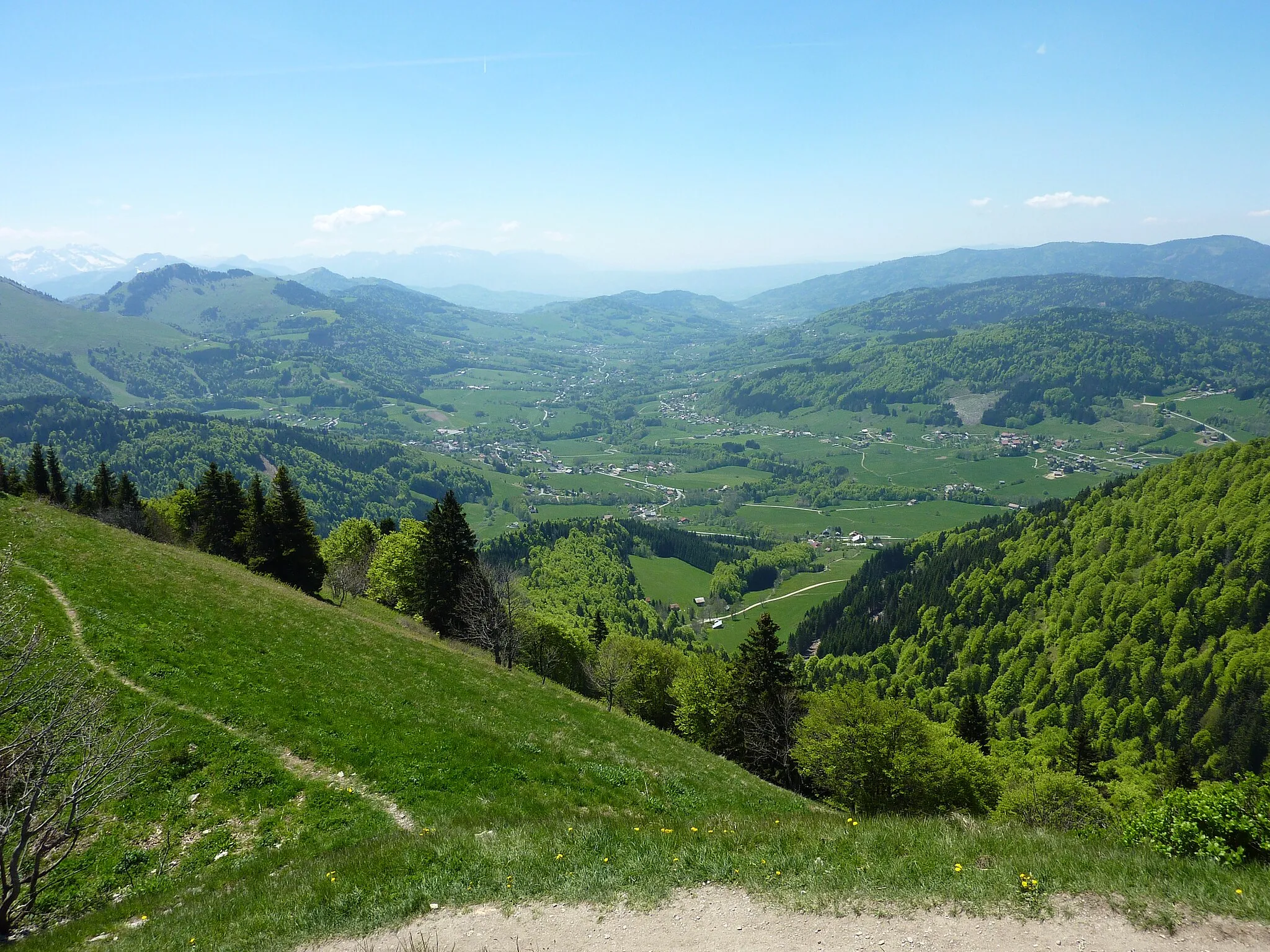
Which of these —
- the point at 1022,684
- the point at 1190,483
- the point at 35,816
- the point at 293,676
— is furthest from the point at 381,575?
the point at 1190,483

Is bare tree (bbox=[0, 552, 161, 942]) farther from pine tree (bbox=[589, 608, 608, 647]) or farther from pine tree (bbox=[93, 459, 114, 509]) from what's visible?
pine tree (bbox=[93, 459, 114, 509])

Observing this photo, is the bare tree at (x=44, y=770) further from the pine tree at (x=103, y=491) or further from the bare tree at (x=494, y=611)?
the pine tree at (x=103, y=491)

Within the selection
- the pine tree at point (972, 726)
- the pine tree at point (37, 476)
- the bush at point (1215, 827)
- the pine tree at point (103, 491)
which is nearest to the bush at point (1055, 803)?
the pine tree at point (972, 726)

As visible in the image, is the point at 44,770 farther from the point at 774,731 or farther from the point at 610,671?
the point at 774,731

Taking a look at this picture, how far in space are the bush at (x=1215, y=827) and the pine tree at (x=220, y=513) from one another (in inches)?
2787

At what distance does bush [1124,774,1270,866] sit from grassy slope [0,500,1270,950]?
126 centimetres

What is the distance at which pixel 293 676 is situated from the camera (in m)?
26.6

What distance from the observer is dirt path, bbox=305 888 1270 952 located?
10.2 meters

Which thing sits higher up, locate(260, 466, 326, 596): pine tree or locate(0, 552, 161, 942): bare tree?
locate(0, 552, 161, 942): bare tree

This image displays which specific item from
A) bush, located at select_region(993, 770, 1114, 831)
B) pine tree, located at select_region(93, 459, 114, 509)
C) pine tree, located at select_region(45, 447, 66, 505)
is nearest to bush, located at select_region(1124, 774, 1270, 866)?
bush, located at select_region(993, 770, 1114, 831)

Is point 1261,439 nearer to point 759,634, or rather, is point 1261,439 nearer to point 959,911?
point 759,634

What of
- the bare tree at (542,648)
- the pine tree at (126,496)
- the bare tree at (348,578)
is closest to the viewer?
the bare tree at (542,648)

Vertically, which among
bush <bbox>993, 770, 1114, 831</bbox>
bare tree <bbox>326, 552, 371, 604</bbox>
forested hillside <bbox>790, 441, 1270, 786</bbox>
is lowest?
forested hillside <bbox>790, 441, 1270, 786</bbox>

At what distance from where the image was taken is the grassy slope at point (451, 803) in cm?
1189
